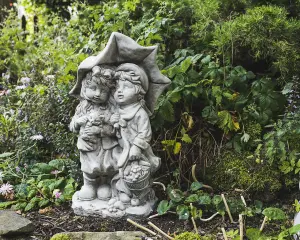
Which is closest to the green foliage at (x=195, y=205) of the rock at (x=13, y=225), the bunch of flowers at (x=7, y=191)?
the rock at (x=13, y=225)

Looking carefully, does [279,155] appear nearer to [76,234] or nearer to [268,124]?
[268,124]

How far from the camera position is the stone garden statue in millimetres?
3584

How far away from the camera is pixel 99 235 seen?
11.1 feet

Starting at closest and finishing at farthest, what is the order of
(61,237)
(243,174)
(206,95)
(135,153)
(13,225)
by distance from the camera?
(61,237), (13,225), (135,153), (243,174), (206,95)

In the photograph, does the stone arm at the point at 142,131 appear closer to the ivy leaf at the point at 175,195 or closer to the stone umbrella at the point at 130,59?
the stone umbrella at the point at 130,59

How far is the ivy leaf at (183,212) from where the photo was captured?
3568mm

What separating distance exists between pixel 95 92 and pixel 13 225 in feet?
3.73

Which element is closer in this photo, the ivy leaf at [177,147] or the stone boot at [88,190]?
the stone boot at [88,190]

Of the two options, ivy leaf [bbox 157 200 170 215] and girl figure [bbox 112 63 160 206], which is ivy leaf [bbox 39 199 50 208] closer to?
girl figure [bbox 112 63 160 206]

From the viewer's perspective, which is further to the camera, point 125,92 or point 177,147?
point 177,147

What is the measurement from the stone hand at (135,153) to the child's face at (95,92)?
46 cm

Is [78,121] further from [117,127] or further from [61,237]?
[61,237]

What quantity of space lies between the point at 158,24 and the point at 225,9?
819mm

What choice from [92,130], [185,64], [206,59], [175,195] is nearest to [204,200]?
[175,195]
